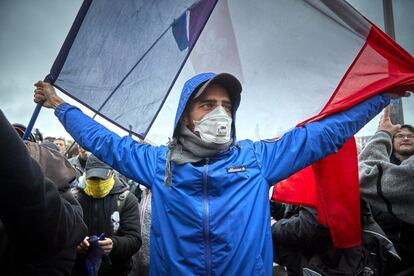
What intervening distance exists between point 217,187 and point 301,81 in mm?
1123

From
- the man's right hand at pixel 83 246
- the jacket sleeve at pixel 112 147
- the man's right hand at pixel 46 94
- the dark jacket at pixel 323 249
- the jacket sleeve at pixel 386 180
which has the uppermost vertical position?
the man's right hand at pixel 46 94

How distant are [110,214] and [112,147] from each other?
954 mm

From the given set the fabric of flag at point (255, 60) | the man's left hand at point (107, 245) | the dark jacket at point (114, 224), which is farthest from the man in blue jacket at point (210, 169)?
the dark jacket at point (114, 224)

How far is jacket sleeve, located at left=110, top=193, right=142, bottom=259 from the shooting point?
2146mm

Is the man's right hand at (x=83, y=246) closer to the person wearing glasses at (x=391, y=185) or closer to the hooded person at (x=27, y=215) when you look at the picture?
the hooded person at (x=27, y=215)

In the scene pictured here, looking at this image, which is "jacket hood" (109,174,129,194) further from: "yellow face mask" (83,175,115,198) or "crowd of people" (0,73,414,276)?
"crowd of people" (0,73,414,276)

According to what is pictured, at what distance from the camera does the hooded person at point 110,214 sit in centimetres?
226

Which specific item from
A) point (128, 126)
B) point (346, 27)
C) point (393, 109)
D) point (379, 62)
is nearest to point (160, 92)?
point (128, 126)

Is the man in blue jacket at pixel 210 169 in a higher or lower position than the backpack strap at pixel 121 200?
higher

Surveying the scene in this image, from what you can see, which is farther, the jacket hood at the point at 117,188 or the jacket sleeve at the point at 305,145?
the jacket hood at the point at 117,188

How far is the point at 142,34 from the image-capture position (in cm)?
196

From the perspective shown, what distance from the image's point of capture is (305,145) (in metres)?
1.52

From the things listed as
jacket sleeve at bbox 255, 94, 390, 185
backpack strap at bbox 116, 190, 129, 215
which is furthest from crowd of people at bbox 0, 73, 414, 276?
backpack strap at bbox 116, 190, 129, 215

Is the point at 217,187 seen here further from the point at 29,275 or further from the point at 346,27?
the point at 346,27
